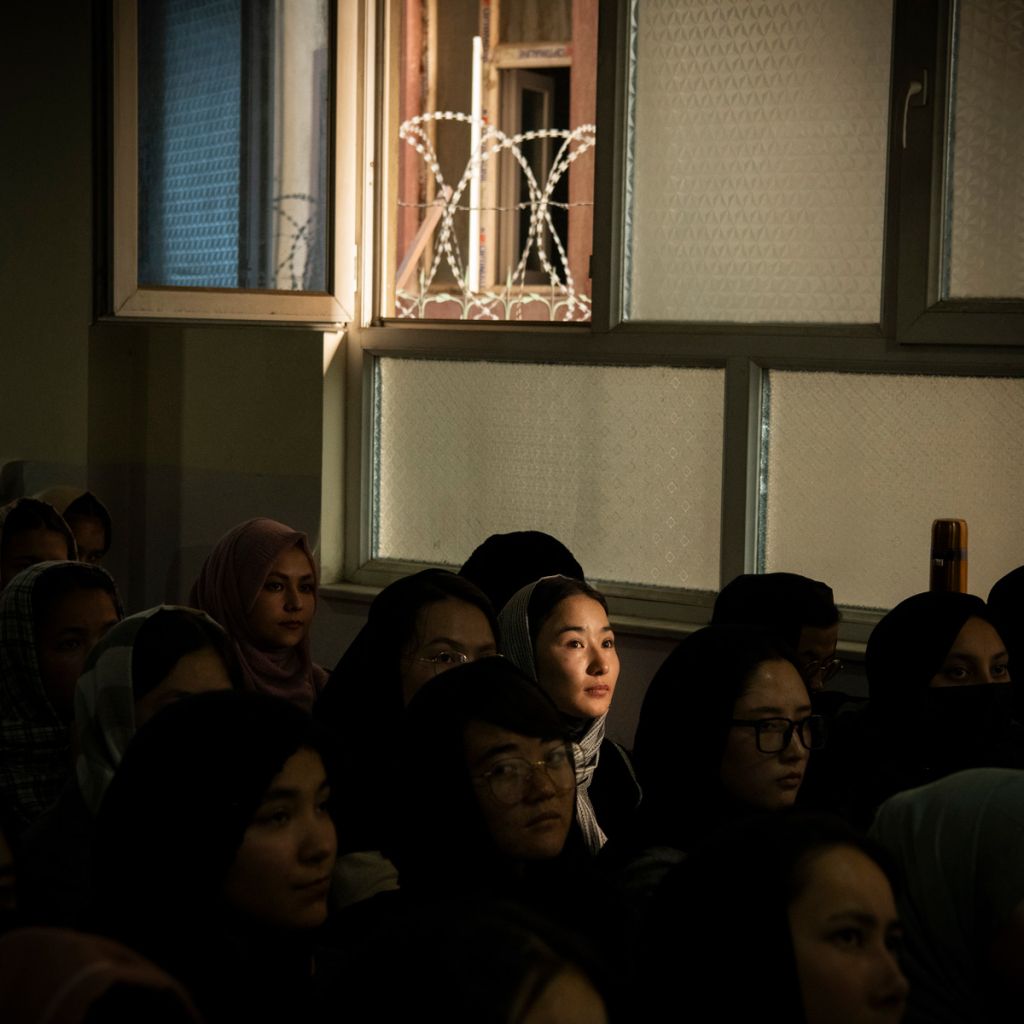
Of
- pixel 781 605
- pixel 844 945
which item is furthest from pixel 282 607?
pixel 844 945

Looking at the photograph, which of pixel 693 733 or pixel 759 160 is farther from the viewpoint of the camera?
pixel 759 160

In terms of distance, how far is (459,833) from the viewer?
2168 millimetres

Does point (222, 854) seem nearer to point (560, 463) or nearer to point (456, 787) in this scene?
point (456, 787)

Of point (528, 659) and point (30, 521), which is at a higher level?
point (30, 521)

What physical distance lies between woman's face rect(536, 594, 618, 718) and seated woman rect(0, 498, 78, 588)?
168 centimetres

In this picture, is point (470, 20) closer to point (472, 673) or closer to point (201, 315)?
point (201, 315)

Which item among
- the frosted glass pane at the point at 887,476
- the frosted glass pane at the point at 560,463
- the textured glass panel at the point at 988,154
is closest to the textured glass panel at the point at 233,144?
the frosted glass pane at the point at 560,463

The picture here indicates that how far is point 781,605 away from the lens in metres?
3.66

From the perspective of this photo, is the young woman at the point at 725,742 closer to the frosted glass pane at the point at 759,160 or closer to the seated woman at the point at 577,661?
the seated woman at the point at 577,661

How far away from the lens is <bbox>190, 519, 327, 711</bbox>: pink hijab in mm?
3861

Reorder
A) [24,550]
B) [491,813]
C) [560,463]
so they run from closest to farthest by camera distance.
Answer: [491,813]
[24,550]
[560,463]

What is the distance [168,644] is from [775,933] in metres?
1.38

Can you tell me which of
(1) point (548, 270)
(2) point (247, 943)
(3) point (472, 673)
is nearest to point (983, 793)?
(3) point (472, 673)

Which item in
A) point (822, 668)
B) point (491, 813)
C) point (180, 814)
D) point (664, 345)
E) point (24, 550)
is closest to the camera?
point (180, 814)
